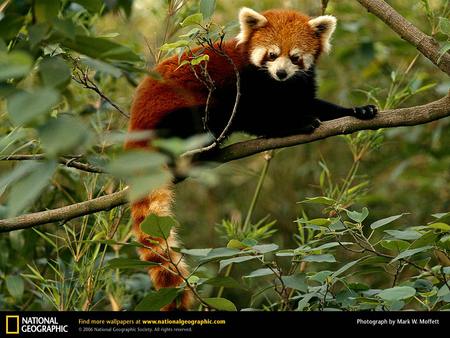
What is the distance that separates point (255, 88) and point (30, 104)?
2.77 m

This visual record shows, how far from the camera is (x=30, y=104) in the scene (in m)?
0.93

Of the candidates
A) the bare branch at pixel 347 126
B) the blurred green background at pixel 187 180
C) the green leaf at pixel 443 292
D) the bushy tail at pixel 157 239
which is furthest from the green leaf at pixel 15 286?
the green leaf at pixel 443 292

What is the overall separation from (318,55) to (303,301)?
209 cm

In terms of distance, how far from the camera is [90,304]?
10.2ft

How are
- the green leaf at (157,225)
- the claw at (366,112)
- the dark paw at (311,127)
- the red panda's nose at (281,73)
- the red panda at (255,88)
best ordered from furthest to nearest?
the red panda's nose at (281,73) → the red panda at (255,88) → the dark paw at (311,127) → the claw at (366,112) → the green leaf at (157,225)

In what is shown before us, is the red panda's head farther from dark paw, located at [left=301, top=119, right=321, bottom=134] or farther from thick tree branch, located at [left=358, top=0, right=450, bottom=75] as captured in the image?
thick tree branch, located at [left=358, top=0, right=450, bottom=75]

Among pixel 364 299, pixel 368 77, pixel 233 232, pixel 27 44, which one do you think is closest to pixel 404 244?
pixel 364 299

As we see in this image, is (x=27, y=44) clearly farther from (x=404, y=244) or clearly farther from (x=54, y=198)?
(x=54, y=198)

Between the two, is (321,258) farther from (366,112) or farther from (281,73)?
(281,73)

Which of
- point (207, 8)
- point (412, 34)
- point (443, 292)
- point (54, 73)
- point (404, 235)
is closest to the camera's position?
point (54, 73)

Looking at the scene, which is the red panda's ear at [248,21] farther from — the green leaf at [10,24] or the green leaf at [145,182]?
the green leaf at [145,182]

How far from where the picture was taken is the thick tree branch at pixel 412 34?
262 cm
